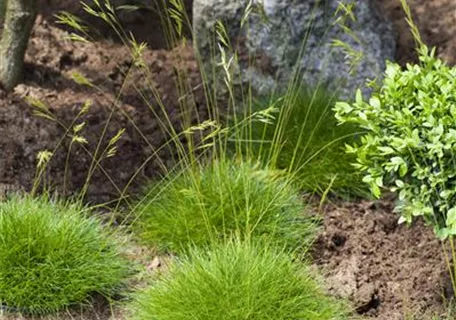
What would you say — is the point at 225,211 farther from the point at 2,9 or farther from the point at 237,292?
the point at 2,9

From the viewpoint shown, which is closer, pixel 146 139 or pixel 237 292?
pixel 237 292

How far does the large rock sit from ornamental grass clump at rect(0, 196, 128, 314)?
1867mm

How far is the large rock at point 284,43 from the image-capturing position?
6.34 m

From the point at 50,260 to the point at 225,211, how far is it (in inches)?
36.5

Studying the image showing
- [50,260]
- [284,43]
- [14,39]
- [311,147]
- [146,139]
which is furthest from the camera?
[284,43]

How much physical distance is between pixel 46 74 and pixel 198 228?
195 centimetres

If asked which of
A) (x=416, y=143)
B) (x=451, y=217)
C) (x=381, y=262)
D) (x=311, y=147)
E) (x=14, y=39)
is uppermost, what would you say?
(x=14, y=39)

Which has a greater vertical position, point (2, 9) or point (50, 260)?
point (2, 9)

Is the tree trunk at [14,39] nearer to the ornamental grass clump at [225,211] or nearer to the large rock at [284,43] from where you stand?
the large rock at [284,43]

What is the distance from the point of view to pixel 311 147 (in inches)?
224

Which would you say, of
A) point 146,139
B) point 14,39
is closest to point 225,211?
point 146,139

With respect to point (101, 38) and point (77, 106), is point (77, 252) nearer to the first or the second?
point (77, 106)

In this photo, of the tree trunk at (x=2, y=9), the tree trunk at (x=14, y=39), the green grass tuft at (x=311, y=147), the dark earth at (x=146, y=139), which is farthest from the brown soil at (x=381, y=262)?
the tree trunk at (x=2, y=9)

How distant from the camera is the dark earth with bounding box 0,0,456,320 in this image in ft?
16.1
